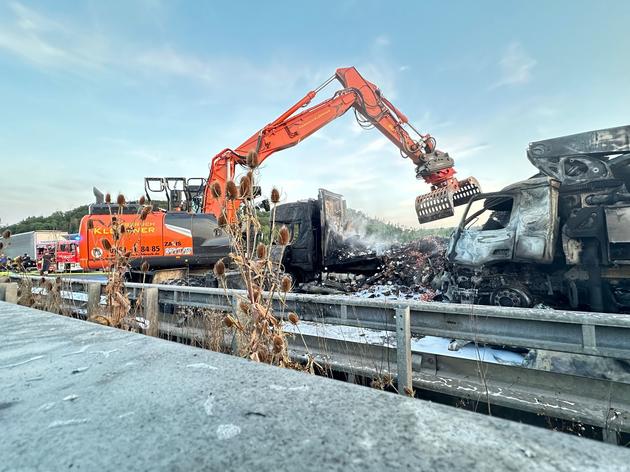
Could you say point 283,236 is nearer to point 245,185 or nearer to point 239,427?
point 245,185

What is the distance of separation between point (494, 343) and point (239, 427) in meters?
2.23

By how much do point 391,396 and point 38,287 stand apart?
5999 mm

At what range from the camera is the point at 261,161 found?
30.7 ft

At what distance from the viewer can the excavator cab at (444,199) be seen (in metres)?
9.57

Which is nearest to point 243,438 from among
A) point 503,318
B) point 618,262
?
point 503,318

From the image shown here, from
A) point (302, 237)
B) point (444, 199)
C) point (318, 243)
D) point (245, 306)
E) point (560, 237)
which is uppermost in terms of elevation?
point (444, 199)

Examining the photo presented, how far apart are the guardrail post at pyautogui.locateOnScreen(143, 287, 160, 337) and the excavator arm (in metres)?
5.21

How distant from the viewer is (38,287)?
502 centimetres

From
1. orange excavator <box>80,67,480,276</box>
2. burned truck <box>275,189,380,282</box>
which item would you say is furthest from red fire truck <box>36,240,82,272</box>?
burned truck <box>275,189,380,282</box>

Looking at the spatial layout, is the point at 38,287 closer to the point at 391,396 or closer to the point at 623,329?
the point at 391,396

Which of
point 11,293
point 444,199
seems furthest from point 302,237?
point 11,293

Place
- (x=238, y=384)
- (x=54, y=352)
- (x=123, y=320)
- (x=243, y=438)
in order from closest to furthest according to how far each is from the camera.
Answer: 1. (x=243, y=438)
2. (x=238, y=384)
3. (x=54, y=352)
4. (x=123, y=320)

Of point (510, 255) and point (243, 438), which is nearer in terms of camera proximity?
point (243, 438)

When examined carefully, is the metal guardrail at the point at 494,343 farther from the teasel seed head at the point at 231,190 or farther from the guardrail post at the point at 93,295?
the guardrail post at the point at 93,295
